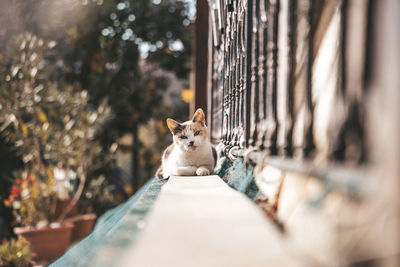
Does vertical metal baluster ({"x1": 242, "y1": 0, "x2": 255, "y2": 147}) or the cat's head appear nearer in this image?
vertical metal baluster ({"x1": 242, "y1": 0, "x2": 255, "y2": 147})

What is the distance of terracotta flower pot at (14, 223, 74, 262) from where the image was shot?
4000 mm

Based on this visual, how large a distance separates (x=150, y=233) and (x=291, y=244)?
0.34 metres

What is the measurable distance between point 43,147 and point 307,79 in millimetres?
4818

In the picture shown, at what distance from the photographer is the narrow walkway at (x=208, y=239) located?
66 centimetres

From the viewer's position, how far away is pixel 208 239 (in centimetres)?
76

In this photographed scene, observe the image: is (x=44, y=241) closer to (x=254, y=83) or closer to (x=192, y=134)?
(x=192, y=134)

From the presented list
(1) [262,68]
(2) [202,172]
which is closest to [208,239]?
(1) [262,68]

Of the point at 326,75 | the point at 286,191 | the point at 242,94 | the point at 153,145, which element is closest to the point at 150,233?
the point at 286,191

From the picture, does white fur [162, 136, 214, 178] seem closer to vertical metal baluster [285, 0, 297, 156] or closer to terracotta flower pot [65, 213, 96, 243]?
vertical metal baluster [285, 0, 297, 156]

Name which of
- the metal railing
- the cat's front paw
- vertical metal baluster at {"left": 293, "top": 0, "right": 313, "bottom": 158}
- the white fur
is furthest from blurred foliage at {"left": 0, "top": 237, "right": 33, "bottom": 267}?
vertical metal baluster at {"left": 293, "top": 0, "right": 313, "bottom": 158}

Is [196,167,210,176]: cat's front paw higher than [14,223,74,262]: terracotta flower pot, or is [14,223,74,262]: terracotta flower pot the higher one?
[196,167,210,176]: cat's front paw

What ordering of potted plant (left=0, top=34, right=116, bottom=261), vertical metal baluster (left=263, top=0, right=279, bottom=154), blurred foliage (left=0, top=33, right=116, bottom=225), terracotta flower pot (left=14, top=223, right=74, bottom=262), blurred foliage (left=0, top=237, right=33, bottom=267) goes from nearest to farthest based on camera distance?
vertical metal baluster (left=263, top=0, right=279, bottom=154), blurred foliage (left=0, top=237, right=33, bottom=267), terracotta flower pot (left=14, top=223, right=74, bottom=262), potted plant (left=0, top=34, right=116, bottom=261), blurred foliage (left=0, top=33, right=116, bottom=225)

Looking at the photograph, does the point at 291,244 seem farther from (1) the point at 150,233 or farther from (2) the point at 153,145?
(2) the point at 153,145

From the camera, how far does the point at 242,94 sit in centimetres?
190
